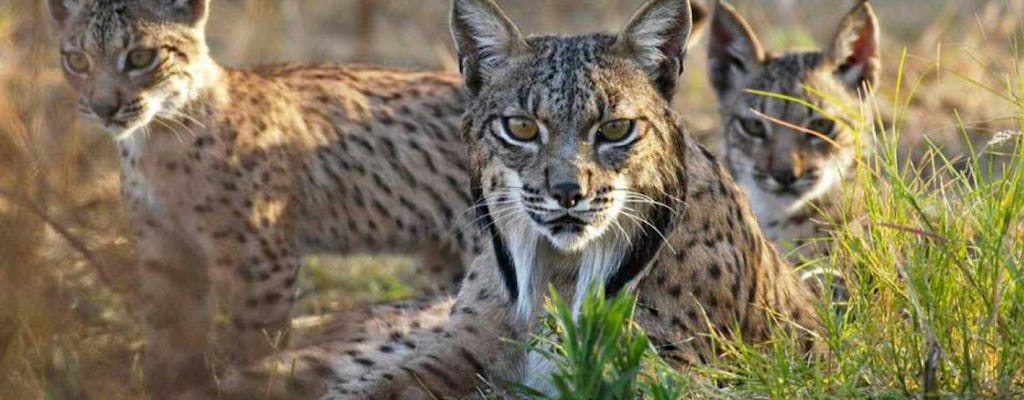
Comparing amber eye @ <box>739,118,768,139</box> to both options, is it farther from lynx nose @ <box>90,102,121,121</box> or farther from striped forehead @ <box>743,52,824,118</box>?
lynx nose @ <box>90,102,121,121</box>

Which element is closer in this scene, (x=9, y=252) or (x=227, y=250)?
(x=9, y=252)

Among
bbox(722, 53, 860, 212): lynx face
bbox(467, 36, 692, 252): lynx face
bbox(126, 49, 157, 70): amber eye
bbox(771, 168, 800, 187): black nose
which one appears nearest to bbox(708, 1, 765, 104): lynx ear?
bbox(722, 53, 860, 212): lynx face

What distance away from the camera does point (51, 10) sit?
778 centimetres

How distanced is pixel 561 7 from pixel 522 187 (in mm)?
8219

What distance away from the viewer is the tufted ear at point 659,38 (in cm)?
577

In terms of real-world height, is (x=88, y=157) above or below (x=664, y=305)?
above

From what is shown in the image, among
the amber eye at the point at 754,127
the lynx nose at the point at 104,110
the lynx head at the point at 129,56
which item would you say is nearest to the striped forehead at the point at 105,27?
the lynx head at the point at 129,56

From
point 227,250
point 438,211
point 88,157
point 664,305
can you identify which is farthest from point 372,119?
point 88,157

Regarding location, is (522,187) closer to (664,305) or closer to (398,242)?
(664,305)

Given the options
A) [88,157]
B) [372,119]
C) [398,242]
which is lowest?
[398,242]

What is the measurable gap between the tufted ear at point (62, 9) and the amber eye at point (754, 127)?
10.7ft

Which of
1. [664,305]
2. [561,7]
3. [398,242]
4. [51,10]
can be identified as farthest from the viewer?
[561,7]

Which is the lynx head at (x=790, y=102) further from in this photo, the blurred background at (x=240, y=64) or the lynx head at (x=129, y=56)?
the lynx head at (x=129, y=56)

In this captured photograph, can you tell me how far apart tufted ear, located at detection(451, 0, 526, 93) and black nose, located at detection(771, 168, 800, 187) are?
112 inches
